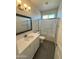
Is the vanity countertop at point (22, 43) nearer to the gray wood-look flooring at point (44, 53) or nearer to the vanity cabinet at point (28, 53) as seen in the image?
the vanity cabinet at point (28, 53)

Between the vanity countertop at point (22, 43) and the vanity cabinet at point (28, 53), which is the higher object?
the vanity countertop at point (22, 43)

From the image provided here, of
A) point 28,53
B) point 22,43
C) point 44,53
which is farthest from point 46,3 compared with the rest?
point 28,53

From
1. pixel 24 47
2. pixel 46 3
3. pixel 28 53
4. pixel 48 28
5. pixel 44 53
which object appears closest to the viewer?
pixel 24 47

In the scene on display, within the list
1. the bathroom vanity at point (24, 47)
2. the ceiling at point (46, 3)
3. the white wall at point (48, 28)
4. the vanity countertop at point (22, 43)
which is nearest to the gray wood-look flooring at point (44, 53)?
the bathroom vanity at point (24, 47)

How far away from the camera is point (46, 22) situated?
5.56 metres

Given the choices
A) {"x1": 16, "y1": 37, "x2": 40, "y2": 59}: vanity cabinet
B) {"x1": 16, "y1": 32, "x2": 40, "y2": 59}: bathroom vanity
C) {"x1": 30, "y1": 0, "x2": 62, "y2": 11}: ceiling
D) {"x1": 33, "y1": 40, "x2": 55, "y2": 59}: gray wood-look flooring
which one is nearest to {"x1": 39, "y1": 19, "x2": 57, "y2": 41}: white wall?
{"x1": 30, "y1": 0, "x2": 62, "y2": 11}: ceiling

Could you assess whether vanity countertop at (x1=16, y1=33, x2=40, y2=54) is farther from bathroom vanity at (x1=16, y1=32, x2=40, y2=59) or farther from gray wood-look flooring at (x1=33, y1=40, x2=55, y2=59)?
gray wood-look flooring at (x1=33, y1=40, x2=55, y2=59)

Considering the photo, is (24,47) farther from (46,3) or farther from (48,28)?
(48,28)
